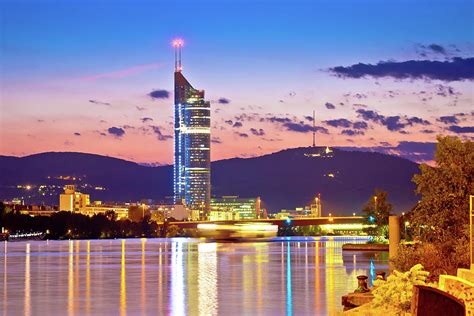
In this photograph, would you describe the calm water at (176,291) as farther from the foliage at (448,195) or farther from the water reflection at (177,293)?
the foliage at (448,195)

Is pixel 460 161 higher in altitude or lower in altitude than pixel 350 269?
higher

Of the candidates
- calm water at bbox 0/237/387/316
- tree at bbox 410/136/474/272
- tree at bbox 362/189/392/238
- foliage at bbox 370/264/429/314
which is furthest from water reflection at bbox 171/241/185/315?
tree at bbox 362/189/392/238

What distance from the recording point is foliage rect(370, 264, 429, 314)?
60.0ft

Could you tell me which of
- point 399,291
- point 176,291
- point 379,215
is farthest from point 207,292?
point 379,215

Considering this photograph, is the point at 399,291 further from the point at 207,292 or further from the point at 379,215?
the point at 379,215

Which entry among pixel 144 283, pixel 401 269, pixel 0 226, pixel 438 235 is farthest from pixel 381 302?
pixel 0 226

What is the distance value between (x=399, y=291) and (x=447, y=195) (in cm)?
1591

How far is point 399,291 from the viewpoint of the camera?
18.5 metres

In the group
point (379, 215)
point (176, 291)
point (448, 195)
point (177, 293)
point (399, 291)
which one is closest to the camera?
point (399, 291)

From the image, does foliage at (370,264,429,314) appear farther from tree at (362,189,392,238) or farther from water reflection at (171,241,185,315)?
tree at (362,189,392,238)

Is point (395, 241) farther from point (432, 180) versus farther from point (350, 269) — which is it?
point (350, 269)

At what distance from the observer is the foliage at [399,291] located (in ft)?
60.0

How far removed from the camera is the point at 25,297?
3459cm

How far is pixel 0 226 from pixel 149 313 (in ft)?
548
